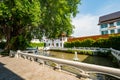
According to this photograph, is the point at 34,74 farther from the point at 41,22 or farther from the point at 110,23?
the point at 110,23

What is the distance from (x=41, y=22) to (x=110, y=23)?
3739 cm

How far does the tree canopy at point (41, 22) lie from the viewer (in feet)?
73.8

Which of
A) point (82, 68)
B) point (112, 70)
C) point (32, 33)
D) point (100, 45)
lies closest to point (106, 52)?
point (100, 45)

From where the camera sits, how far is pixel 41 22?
2594 centimetres

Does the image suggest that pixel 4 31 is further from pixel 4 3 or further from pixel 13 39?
pixel 4 3

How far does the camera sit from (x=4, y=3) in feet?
69.1

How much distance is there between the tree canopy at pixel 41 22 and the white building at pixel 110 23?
2805 centimetres

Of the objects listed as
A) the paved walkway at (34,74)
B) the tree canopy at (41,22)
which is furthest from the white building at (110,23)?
the paved walkway at (34,74)

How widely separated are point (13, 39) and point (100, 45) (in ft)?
67.3

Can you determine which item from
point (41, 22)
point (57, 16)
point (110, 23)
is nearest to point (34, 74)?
point (41, 22)

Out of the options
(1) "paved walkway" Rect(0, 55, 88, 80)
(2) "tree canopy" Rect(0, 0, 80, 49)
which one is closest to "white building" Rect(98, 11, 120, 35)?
(2) "tree canopy" Rect(0, 0, 80, 49)

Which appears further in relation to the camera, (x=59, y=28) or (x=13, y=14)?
(x=59, y=28)

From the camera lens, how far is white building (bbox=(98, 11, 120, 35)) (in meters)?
55.9

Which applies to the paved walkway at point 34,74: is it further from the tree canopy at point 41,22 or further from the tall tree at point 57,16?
the tall tree at point 57,16
